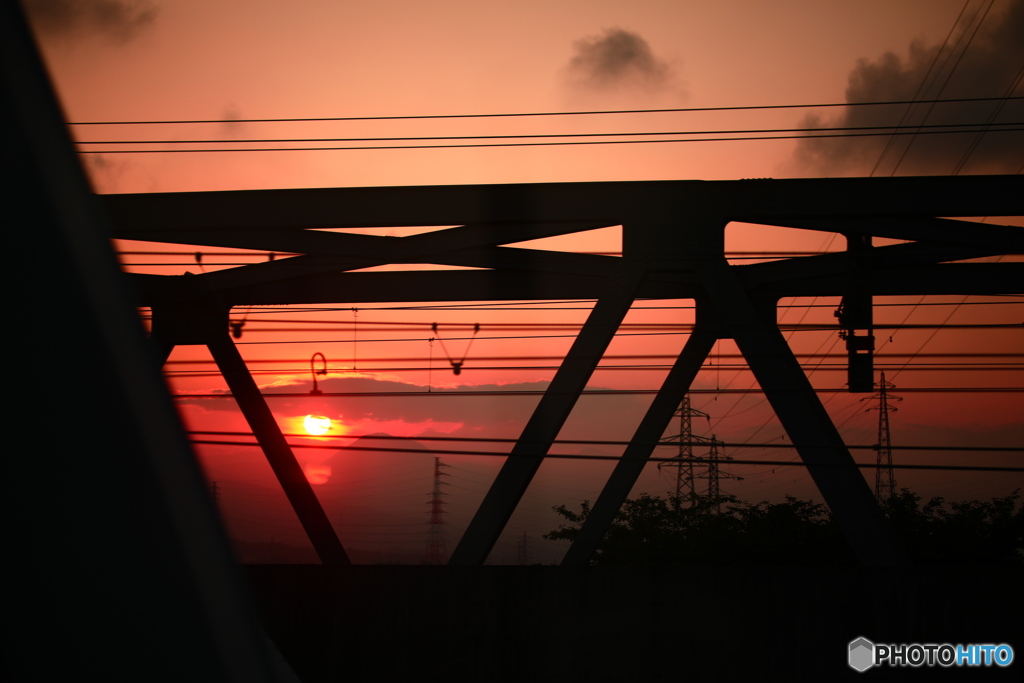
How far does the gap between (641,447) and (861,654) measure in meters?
2.95

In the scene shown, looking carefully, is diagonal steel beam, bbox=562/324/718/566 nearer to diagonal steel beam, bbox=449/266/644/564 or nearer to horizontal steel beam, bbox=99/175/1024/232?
diagonal steel beam, bbox=449/266/644/564

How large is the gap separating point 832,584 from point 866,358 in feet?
8.23

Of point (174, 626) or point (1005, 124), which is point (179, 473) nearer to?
point (174, 626)

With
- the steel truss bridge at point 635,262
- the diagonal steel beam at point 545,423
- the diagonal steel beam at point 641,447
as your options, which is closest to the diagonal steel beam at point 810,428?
the steel truss bridge at point 635,262

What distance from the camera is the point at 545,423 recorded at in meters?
7.53

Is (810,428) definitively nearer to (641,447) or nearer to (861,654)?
(641,447)

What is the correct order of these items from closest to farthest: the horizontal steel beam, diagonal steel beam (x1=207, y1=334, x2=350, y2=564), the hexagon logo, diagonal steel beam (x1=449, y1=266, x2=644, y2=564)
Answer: the hexagon logo
diagonal steel beam (x1=449, y1=266, x2=644, y2=564)
the horizontal steel beam
diagonal steel beam (x1=207, y1=334, x2=350, y2=564)

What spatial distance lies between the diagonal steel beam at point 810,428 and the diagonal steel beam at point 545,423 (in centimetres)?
98

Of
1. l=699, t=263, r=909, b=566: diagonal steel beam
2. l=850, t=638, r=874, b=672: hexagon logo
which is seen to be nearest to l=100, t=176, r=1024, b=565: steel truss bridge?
l=699, t=263, r=909, b=566: diagonal steel beam

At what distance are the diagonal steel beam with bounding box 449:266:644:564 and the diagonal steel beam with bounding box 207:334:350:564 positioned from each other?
6.68ft

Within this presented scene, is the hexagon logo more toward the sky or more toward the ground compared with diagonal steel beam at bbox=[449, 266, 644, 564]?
more toward the ground

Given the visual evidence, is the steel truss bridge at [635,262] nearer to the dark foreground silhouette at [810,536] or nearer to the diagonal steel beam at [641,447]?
the diagonal steel beam at [641,447]

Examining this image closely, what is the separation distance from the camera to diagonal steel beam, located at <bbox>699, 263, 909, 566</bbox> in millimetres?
7336

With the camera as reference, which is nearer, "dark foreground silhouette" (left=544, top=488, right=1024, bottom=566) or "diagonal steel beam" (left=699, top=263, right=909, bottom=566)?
"diagonal steel beam" (left=699, top=263, right=909, bottom=566)
